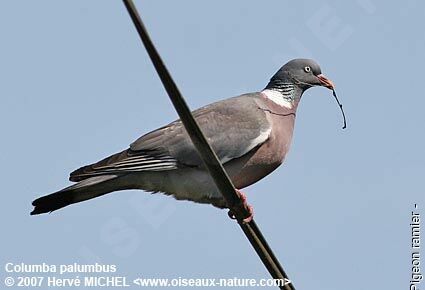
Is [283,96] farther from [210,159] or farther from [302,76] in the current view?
[210,159]

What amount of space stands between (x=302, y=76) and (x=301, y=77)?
0.01 meters

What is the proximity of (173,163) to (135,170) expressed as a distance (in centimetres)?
26

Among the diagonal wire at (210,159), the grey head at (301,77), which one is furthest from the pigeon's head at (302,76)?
the diagonal wire at (210,159)

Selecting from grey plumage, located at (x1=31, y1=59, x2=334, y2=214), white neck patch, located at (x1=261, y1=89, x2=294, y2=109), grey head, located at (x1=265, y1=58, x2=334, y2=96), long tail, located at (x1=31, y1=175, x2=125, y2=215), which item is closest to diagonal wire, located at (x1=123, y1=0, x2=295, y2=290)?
grey plumage, located at (x1=31, y1=59, x2=334, y2=214)

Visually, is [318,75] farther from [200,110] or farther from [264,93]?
[200,110]

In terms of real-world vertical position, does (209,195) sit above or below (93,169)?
below

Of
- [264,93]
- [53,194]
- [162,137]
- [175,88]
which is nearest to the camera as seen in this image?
[175,88]

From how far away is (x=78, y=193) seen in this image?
19.2 feet

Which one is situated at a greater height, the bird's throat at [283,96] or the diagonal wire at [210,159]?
the bird's throat at [283,96]

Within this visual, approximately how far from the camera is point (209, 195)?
5918mm

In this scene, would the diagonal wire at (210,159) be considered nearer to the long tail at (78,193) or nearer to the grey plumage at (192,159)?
the grey plumage at (192,159)

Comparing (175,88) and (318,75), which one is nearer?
Result: (175,88)

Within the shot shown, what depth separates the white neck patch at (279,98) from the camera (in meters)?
6.67

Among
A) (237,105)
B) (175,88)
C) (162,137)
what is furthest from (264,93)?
(175,88)
